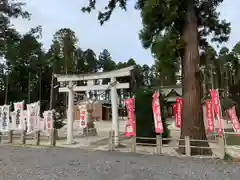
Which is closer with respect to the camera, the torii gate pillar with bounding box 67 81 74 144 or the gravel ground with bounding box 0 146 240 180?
the gravel ground with bounding box 0 146 240 180

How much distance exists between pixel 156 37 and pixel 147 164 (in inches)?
232

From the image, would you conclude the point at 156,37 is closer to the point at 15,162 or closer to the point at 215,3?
the point at 215,3

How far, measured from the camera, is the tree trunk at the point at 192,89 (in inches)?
379

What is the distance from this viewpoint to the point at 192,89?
9805 millimetres

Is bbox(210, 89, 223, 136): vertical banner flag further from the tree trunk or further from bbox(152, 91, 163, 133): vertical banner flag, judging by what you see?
bbox(152, 91, 163, 133): vertical banner flag

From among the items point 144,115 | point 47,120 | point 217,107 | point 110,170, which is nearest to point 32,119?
point 47,120

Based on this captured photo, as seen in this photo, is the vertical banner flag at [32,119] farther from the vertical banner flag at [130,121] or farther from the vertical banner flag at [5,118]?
the vertical banner flag at [130,121]

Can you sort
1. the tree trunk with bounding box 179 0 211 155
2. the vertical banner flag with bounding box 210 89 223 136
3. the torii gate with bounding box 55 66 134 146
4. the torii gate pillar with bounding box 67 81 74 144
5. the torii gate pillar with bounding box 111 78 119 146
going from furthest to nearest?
1. the torii gate pillar with bounding box 67 81 74 144
2. the torii gate with bounding box 55 66 134 146
3. the torii gate pillar with bounding box 111 78 119 146
4. the tree trunk with bounding box 179 0 211 155
5. the vertical banner flag with bounding box 210 89 223 136

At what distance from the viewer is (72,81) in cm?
1354

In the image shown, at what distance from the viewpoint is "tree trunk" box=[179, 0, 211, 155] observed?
9.62m


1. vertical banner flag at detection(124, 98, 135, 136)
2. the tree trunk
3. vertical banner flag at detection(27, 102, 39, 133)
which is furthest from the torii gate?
the tree trunk

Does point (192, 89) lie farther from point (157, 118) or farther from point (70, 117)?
point (70, 117)

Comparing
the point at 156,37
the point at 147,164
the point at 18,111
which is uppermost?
the point at 156,37

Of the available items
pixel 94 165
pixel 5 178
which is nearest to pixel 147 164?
pixel 94 165
